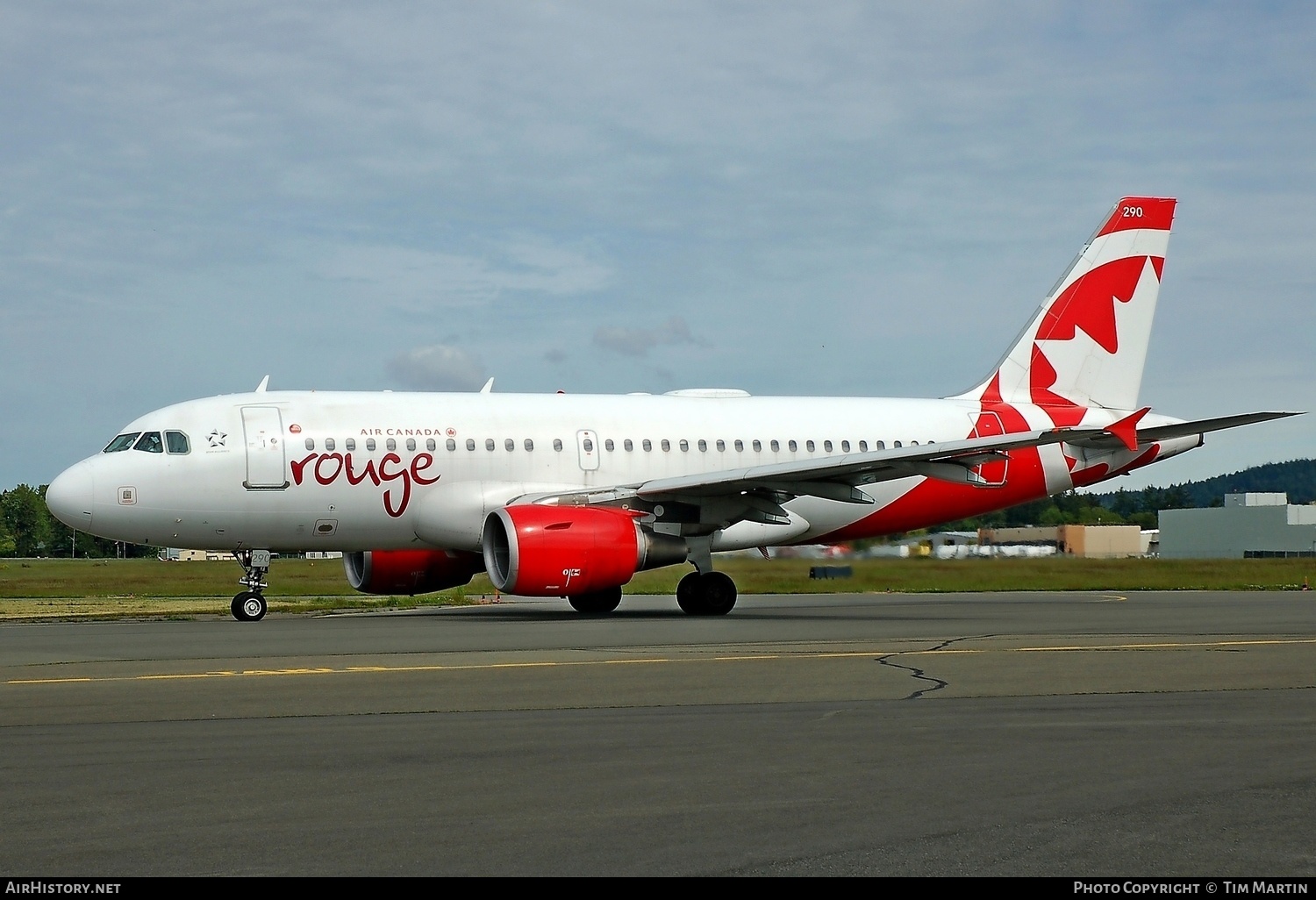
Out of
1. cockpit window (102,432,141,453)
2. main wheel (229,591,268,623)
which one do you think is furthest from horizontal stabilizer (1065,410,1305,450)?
cockpit window (102,432,141,453)

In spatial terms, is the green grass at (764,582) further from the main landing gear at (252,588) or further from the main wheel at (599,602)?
the main wheel at (599,602)

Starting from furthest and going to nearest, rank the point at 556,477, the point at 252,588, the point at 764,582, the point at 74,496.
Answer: the point at 764,582 → the point at 556,477 → the point at 252,588 → the point at 74,496

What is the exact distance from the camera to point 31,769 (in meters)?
8.55

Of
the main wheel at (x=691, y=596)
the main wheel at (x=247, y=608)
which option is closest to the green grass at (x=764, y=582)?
the main wheel at (x=247, y=608)

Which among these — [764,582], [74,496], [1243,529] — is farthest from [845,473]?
[1243,529]

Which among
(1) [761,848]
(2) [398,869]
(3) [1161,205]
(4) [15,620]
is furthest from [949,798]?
(3) [1161,205]

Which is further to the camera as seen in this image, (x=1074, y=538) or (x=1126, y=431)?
(x=1074, y=538)

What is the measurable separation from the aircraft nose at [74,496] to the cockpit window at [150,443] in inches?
34.4

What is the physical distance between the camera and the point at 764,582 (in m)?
33.3

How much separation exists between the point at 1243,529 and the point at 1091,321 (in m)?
55.8

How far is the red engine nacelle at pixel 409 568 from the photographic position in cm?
2766

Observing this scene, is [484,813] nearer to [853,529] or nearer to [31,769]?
[31,769]

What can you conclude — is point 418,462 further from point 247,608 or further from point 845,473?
point 845,473

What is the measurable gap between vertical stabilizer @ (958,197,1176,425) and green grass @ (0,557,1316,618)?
4145 millimetres
